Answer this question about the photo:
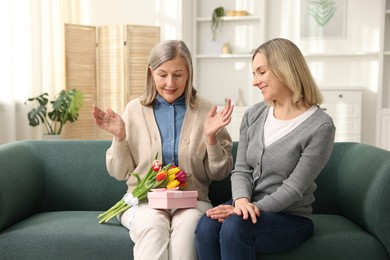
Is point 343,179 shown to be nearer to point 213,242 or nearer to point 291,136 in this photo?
point 291,136

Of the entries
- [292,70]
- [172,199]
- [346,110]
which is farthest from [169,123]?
[346,110]

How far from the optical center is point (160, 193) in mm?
2094

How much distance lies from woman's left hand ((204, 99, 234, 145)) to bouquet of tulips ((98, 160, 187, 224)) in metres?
0.19

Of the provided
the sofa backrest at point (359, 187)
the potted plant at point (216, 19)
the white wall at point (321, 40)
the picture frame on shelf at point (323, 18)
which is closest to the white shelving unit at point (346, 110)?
the white wall at point (321, 40)

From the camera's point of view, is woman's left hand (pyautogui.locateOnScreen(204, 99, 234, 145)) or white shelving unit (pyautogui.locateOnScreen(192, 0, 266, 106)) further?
white shelving unit (pyautogui.locateOnScreen(192, 0, 266, 106))

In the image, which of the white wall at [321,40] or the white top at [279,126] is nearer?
the white top at [279,126]

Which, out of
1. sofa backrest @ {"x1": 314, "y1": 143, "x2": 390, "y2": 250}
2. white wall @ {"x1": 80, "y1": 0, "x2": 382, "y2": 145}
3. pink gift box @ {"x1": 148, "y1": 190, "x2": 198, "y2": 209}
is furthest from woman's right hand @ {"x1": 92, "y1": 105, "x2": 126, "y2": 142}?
white wall @ {"x1": 80, "y1": 0, "x2": 382, "y2": 145}

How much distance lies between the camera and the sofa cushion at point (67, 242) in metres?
2.07

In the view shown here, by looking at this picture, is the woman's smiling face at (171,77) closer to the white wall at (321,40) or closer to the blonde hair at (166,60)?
the blonde hair at (166,60)

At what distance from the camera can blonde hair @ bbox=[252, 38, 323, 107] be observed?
6.70 feet

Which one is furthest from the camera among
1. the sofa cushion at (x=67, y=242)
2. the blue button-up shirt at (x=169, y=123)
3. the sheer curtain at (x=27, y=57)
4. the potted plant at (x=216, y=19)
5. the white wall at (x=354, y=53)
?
the potted plant at (x=216, y=19)

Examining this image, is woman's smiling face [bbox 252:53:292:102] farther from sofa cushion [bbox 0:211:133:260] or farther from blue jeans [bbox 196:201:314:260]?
sofa cushion [bbox 0:211:133:260]

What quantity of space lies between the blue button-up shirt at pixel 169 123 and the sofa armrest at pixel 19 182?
632mm

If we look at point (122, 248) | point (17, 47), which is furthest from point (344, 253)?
point (17, 47)
